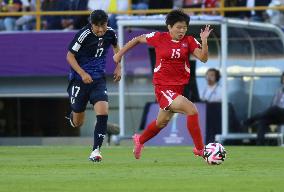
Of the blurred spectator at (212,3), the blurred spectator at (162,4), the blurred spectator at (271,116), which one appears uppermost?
the blurred spectator at (212,3)

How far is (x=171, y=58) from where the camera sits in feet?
50.9

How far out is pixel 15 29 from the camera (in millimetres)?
27672

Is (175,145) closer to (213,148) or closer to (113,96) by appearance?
(113,96)

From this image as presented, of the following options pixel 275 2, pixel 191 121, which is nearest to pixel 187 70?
pixel 191 121

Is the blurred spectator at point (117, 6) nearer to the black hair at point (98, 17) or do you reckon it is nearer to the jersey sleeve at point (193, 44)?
the black hair at point (98, 17)

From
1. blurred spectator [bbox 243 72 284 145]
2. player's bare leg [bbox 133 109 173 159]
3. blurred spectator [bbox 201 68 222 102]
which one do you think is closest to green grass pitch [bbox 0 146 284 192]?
player's bare leg [bbox 133 109 173 159]

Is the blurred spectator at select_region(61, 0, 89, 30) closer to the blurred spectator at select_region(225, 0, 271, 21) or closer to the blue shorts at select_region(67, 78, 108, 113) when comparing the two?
the blurred spectator at select_region(225, 0, 271, 21)

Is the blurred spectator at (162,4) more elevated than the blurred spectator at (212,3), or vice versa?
the blurred spectator at (212,3)

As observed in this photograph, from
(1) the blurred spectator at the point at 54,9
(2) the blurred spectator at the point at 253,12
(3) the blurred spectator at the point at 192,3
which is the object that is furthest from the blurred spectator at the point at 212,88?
(1) the blurred spectator at the point at 54,9

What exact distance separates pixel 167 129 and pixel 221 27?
268 centimetres

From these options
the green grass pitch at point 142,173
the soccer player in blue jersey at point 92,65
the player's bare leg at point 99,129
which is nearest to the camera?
the green grass pitch at point 142,173

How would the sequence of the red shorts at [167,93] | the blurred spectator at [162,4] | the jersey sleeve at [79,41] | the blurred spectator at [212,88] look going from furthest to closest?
the blurred spectator at [162,4], the blurred spectator at [212,88], the jersey sleeve at [79,41], the red shorts at [167,93]

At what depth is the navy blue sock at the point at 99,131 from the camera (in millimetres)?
15477

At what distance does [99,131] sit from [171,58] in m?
1.49
